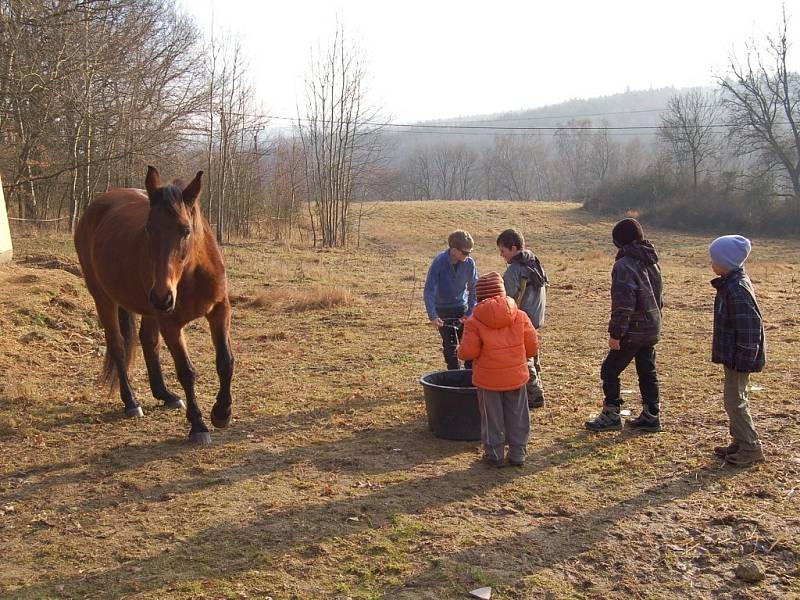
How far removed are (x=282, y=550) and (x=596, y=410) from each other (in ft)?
11.8

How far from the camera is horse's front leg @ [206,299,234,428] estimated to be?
5574 mm

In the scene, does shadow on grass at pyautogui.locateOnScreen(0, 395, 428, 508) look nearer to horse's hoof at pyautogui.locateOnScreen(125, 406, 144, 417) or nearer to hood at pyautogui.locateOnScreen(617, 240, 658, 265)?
horse's hoof at pyautogui.locateOnScreen(125, 406, 144, 417)

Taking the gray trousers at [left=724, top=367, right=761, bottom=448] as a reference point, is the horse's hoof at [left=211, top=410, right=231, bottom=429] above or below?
below

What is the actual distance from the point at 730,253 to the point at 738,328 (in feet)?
1.76

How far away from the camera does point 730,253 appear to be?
4.68 meters

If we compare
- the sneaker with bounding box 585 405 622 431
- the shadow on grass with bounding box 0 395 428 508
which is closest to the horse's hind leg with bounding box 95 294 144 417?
the shadow on grass with bounding box 0 395 428 508

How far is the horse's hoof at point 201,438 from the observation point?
5.34 metres

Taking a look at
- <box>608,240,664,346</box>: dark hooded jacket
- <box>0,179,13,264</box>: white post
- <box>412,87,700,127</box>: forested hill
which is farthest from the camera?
<box>412,87,700,127</box>: forested hill

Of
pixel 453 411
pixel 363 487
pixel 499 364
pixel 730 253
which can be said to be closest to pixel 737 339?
pixel 730 253

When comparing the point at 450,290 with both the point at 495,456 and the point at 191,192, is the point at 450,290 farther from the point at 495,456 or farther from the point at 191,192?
the point at 191,192

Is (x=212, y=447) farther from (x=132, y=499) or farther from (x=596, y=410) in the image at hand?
(x=596, y=410)

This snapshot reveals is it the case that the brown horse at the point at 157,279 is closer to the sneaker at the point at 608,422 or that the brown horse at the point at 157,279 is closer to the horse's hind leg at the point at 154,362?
the horse's hind leg at the point at 154,362

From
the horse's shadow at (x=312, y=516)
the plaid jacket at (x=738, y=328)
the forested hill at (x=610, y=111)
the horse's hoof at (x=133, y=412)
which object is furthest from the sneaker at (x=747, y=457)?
the forested hill at (x=610, y=111)

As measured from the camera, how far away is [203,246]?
17.5 feet
